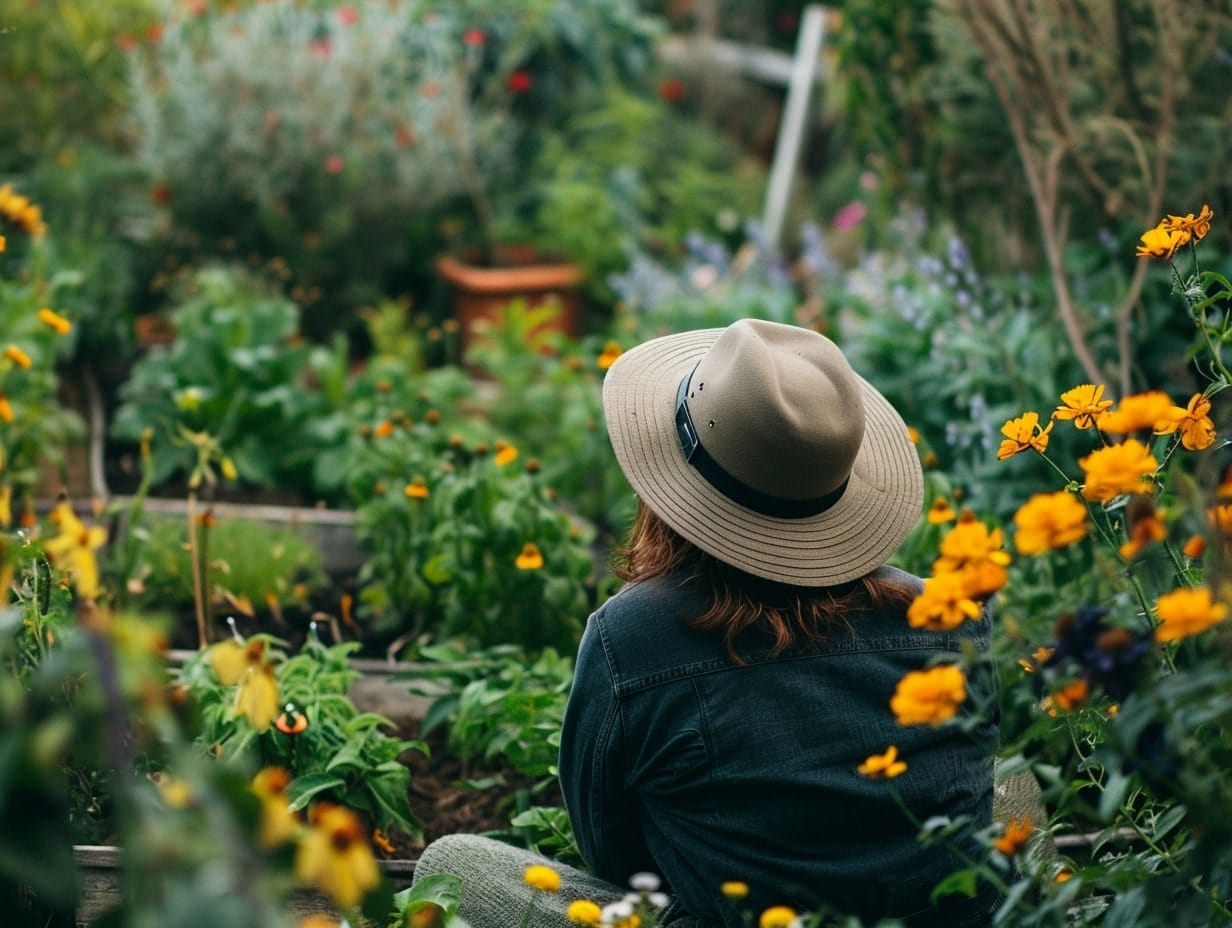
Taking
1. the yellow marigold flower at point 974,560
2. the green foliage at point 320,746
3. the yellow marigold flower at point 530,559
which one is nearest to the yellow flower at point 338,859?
the yellow marigold flower at point 974,560

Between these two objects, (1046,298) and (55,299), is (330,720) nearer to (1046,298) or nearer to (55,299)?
(55,299)

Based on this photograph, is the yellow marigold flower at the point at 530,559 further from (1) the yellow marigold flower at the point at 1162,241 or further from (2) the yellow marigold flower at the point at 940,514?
(1) the yellow marigold flower at the point at 1162,241

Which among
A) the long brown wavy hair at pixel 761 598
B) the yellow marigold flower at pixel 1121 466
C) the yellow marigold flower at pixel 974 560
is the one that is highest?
the yellow marigold flower at pixel 1121 466

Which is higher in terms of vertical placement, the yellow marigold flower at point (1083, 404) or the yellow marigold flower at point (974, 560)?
the yellow marigold flower at point (1083, 404)

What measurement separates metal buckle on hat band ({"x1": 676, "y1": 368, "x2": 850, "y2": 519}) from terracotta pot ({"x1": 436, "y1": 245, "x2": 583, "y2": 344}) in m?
3.66

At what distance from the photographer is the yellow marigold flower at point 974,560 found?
134cm

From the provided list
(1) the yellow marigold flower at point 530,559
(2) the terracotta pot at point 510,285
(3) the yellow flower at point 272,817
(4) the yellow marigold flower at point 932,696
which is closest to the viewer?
(3) the yellow flower at point 272,817

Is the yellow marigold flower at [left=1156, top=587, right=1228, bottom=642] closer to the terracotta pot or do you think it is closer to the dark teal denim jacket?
the dark teal denim jacket

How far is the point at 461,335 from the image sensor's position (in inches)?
222

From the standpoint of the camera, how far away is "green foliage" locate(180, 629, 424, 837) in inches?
90.0

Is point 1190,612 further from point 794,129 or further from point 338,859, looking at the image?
point 794,129

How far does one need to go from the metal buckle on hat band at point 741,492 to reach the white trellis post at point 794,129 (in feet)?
15.3

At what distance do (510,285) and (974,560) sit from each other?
4390 millimetres

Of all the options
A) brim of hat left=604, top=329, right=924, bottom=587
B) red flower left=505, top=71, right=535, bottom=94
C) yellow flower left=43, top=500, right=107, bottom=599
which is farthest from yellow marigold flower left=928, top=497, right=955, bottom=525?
red flower left=505, top=71, right=535, bottom=94
